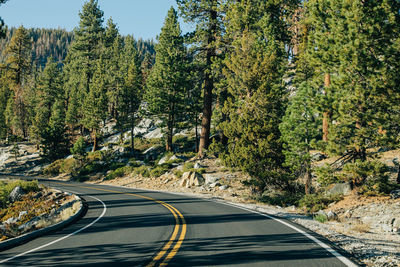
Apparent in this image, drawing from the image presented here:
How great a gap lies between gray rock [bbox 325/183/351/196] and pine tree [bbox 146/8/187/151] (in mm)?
23345

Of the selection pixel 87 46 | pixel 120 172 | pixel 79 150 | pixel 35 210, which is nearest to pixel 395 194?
pixel 35 210

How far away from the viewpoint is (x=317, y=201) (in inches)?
655

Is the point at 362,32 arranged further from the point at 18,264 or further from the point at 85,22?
the point at 85,22

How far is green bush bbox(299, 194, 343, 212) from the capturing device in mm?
16203

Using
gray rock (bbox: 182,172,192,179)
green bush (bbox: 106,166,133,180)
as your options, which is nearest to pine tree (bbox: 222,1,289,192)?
gray rock (bbox: 182,172,192,179)

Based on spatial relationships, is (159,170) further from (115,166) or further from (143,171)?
(115,166)

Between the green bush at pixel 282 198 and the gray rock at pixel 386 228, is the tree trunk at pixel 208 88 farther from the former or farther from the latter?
the gray rock at pixel 386 228

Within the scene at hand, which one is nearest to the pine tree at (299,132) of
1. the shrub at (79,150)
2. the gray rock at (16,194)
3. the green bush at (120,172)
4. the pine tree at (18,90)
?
the green bush at (120,172)

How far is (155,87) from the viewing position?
122 ft

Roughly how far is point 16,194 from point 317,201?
2455cm

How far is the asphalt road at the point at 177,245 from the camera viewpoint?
5852mm

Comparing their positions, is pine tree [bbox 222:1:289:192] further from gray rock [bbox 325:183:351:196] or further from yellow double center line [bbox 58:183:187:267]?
yellow double center line [bbox 58:183:187:267]

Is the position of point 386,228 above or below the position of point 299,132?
below

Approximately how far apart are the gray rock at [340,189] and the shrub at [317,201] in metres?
0.43
